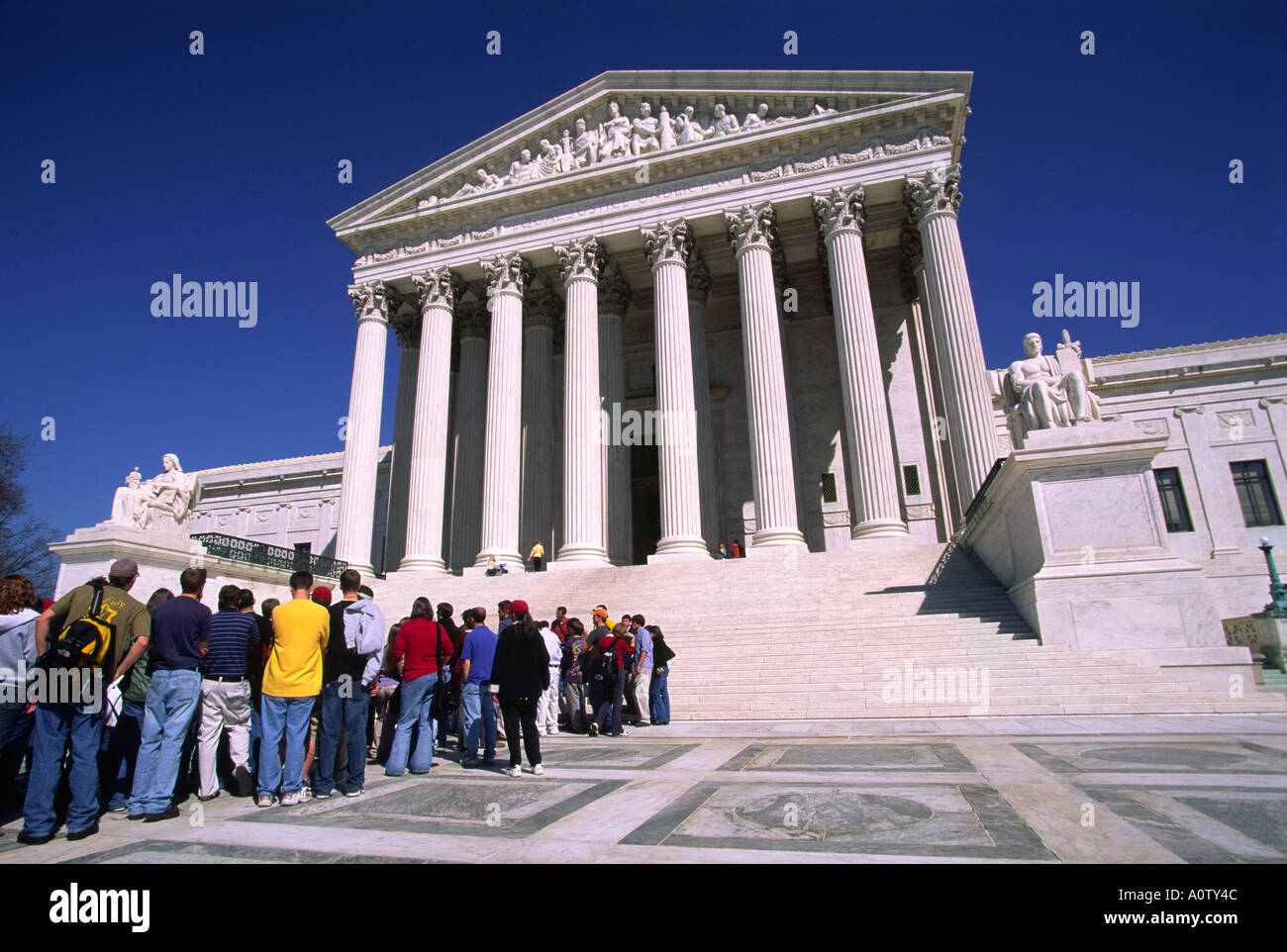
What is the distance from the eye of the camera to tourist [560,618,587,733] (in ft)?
33.9

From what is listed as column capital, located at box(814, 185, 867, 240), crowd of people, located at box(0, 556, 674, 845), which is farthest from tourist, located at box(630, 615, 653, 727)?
column capital, located at box(814, 185, 867, 240)

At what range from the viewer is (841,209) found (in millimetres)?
22953

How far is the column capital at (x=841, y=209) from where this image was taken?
22.8 meters

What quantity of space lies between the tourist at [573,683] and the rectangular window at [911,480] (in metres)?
19.4

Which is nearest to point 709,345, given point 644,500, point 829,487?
point 644,500

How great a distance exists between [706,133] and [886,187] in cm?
701

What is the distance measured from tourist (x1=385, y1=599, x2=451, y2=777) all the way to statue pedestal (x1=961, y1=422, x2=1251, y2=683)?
9.91m

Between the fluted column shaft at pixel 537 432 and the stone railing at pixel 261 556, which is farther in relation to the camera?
the fluted column shaft at pixel 537 432

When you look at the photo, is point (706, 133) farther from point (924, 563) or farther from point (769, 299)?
point (924, 563)

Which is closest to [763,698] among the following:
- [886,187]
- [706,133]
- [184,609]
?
[184,609]

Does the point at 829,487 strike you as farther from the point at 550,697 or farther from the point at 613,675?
the point at 550,697

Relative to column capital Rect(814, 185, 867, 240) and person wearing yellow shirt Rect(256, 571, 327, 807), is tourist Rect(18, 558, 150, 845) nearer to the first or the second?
person wearing yellow shirt Rect(256, 571, 327, 807)

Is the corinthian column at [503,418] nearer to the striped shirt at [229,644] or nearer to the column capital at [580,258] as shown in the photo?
the column capital at [580,258]

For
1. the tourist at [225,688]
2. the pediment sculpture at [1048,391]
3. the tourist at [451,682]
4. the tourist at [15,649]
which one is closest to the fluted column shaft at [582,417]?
the tourist at [451,682]
